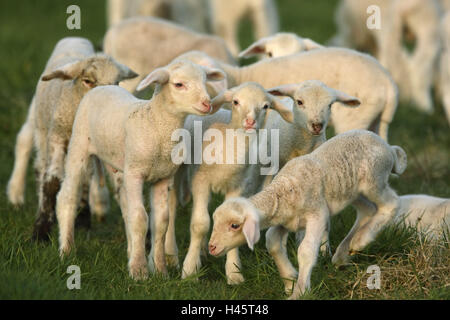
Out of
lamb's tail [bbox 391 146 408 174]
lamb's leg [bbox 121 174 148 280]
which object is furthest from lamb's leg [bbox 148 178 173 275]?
lamb's tail [bbox 391 146 408 174]

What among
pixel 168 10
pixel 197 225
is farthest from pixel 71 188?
pixel 168 10

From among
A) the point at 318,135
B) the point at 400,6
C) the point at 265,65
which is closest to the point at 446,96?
the point at 400,6

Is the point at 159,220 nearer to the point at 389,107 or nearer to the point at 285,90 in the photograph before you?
the point at 285,90

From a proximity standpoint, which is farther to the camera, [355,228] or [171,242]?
[171,242]

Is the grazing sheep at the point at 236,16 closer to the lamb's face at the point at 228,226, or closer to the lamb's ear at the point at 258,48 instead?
the lamb's ear at the point at 258,48

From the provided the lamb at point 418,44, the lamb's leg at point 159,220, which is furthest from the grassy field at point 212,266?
the lamb at point 418,44

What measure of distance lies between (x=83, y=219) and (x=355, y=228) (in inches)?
86.2

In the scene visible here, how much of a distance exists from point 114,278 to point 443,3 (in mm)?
8649

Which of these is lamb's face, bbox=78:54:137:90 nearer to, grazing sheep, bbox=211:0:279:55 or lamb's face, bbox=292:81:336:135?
lamb's face, bbox=292:81:336:135

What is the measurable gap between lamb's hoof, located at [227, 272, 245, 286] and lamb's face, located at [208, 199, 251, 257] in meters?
0.53

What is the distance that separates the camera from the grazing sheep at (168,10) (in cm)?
1171

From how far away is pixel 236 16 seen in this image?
500 inches

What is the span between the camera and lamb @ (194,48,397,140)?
650cm

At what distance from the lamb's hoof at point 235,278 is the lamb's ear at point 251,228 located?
71 cm
